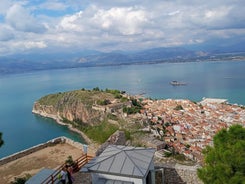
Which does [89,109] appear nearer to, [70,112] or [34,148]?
[70,112]

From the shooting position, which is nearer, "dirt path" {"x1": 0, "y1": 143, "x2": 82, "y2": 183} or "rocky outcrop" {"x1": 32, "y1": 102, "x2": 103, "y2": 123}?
"dirt path" {"x1": 0, "y1": 143, "x2": 82, "y2": 183}

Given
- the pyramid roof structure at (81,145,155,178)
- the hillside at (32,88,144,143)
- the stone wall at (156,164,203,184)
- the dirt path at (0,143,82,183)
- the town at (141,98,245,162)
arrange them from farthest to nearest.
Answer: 1. the hillside at (32,88,144,143)
2. the town at (141,98,245,162)
3. the dirt path at (0,143,82,183)
4. the stone wall at (156,164,203,184)
5. the pyramid roof structure at (81,145,155,178)

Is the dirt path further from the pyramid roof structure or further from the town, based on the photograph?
the town

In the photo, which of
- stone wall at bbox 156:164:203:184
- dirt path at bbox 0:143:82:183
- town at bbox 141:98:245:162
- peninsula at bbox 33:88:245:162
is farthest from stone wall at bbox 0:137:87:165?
town at bbox 141:98:245:162

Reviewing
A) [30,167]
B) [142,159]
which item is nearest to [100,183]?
[142,159]

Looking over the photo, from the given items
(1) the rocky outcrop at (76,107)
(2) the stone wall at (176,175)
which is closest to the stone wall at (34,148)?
(2) the stone wall at (176,175)

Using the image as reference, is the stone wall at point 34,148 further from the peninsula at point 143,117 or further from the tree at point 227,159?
the peninsula at point 143,117

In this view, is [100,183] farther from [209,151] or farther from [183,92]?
[183,92]
